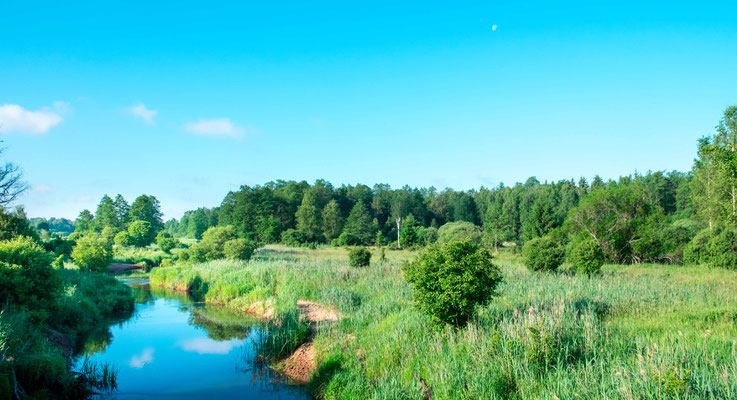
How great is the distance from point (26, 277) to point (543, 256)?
22401 millimetres

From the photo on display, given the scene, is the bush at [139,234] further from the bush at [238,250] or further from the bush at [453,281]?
the bush at [453,281]

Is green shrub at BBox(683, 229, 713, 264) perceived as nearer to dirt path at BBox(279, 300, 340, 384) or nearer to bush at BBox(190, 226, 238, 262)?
dirt path at BBox(279, 300, 340, 384)

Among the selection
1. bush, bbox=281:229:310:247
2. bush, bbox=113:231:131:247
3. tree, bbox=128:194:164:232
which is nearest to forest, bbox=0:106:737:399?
bush, bbox=281:229:310:247

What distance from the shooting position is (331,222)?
2955 inches

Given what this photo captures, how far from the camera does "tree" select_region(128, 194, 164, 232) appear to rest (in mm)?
79631

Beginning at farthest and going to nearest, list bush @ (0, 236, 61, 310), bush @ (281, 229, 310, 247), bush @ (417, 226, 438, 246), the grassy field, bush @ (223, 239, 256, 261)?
bush @ (417, 226, 438, 246)
bush @ (281, 229, 310, 247)
bush @ (223, 239, 256, 261)
bush @ (0, 236, 61, 310)
the grassy field

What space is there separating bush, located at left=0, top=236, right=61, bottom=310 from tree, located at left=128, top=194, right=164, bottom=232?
242 feet

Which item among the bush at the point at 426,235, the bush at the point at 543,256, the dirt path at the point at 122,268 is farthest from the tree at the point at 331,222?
the bush at the point at 543,256

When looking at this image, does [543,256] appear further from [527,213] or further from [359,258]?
[527,213]

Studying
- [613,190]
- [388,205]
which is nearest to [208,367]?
[613,190]

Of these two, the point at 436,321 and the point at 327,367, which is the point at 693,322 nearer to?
the point at 436,321

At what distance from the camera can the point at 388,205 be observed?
8881 cm

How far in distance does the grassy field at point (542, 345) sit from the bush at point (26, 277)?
26.0ft

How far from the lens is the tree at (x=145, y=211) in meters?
79.6
